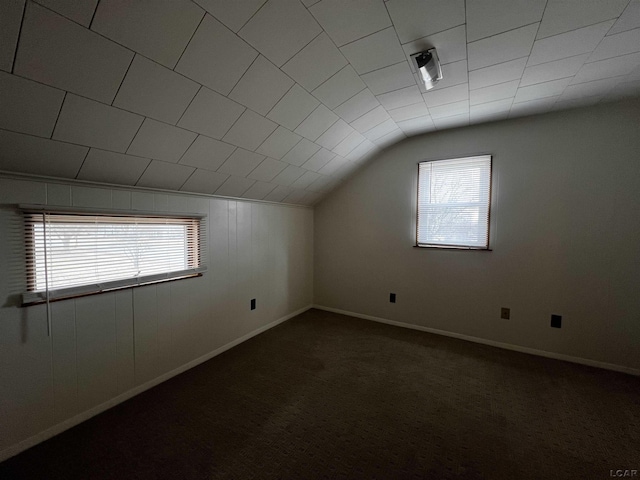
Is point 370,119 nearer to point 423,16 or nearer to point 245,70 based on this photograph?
point 423,16

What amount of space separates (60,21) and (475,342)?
157 inches

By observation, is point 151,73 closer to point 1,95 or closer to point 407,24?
point 1,95

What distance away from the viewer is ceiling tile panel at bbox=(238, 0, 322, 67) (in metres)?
1.26

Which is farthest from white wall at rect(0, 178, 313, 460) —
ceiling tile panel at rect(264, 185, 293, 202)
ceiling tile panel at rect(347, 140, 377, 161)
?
ceiling tile panel at rect(347, 140, 377, 161)

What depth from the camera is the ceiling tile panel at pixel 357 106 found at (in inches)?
82.9

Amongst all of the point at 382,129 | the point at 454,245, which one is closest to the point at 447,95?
the point at 382,129

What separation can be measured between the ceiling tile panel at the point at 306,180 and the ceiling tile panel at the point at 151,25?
1.86m

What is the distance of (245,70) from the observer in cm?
153

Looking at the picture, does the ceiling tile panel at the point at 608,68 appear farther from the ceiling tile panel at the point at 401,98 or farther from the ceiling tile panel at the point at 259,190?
the ceiling tile panel at the point at 259,190

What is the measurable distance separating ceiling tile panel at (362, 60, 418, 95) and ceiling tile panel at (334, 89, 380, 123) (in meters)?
0.07

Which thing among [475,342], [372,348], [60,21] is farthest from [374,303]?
[60,21]

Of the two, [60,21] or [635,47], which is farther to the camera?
[635,47]

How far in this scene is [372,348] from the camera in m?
2.85

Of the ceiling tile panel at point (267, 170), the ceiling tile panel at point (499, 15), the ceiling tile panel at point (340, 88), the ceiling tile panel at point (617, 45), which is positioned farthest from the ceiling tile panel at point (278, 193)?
the ceiling tile panel at point (617, 45)
